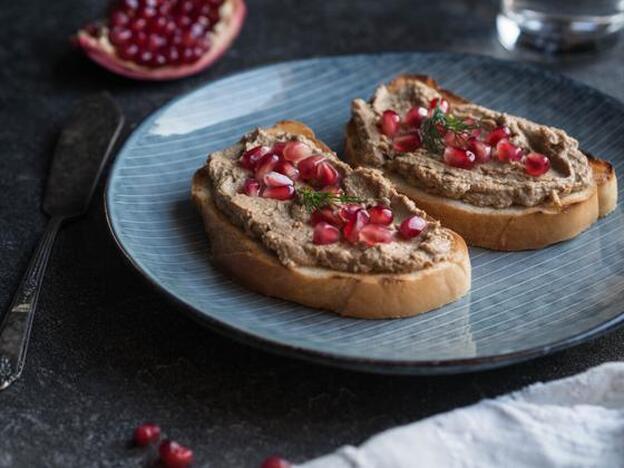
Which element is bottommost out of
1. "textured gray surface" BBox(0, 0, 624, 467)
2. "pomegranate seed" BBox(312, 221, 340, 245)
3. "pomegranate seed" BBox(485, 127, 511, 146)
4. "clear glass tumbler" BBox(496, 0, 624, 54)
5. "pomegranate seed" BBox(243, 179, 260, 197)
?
"textured gray surface" BBox(0, 0, 624, 467)

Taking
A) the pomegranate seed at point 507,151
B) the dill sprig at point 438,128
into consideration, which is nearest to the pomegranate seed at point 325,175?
the dill sprig at point 438,128

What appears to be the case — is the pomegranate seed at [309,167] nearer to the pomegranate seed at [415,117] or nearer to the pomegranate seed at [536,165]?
the pomegranate seed at [415,117]

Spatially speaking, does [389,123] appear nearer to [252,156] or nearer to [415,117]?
[415,117]

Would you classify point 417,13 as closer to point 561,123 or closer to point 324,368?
point 561,123

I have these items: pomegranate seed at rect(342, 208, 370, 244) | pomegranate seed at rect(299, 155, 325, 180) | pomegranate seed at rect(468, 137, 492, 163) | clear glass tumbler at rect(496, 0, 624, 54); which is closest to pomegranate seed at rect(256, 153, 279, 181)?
pomegranate seed at rect(299, 155, 325, 180)

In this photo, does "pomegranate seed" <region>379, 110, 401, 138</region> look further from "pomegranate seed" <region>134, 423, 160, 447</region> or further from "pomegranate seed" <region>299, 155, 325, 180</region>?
"pomegranate seed" <region>134, 423, 160, 447</region>

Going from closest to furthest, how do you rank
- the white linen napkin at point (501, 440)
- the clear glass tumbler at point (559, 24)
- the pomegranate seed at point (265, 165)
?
the white linen napkin at point (501, 440), the pomegranate seed at point (265, 165), the clear glass tumbler at point (559, 24)
